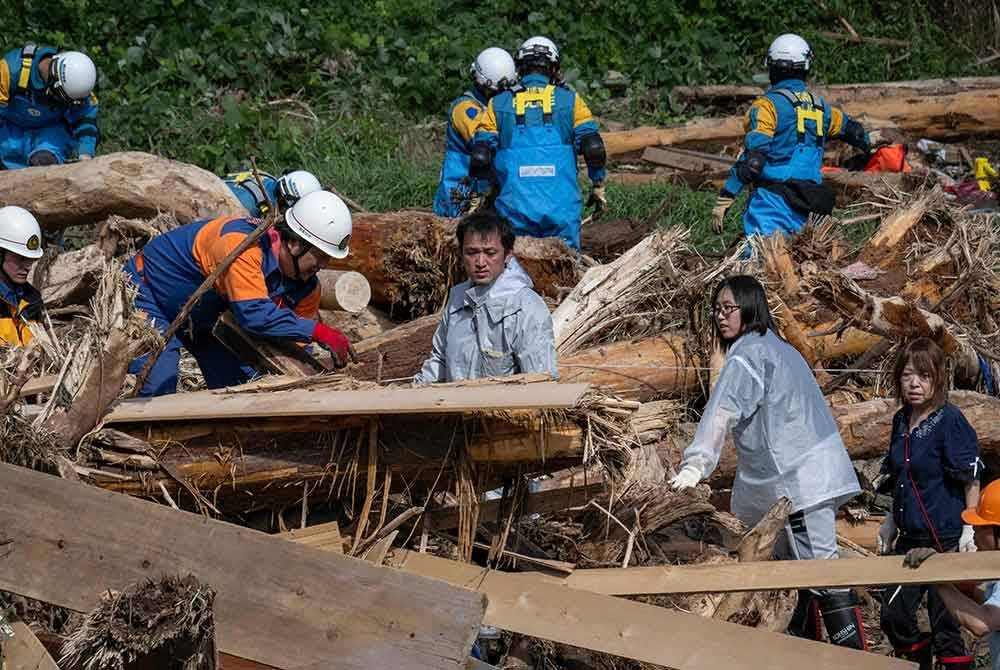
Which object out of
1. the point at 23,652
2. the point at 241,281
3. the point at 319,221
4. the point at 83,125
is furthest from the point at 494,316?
the point at 83,125

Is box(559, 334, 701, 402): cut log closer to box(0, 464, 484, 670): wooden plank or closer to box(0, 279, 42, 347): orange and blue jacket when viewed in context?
box(0, 279, 42, 347): orange and blue jacket

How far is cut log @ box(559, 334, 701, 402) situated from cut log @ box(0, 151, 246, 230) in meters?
2.46

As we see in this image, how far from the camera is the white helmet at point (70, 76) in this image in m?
9.33

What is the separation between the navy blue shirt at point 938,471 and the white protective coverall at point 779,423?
0.32 meters

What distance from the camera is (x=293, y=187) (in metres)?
7.43

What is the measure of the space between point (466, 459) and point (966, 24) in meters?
13.0

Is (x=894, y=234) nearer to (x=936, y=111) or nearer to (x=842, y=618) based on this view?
(x=842, y=618)

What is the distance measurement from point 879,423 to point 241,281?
357 centimetres

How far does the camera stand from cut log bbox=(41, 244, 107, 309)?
26.0 ft

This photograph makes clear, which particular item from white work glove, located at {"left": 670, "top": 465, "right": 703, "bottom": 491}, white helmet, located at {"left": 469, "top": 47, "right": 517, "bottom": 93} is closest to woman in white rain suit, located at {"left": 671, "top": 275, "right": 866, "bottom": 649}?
white work glove, located at {"left": 670, "top": 465, "right": 703, "bottom": 491}

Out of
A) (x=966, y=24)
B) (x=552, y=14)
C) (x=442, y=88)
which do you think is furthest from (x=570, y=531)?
(x=966, y=24)

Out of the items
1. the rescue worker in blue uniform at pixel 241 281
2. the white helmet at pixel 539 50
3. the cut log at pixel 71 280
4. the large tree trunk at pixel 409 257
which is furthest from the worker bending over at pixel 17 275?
the white helmet at pixel 539 50

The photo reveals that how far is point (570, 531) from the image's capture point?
5.61m

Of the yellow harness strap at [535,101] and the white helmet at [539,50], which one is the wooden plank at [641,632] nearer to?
the yellow harness strap at [535,101]
